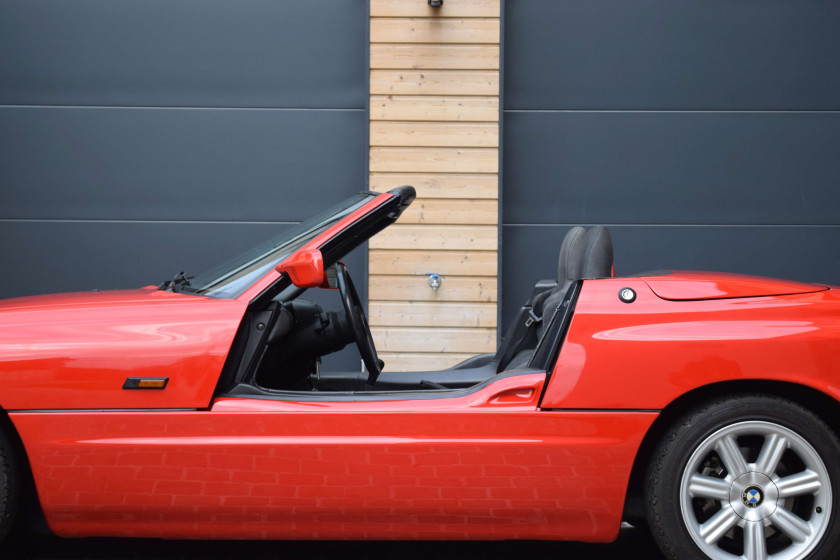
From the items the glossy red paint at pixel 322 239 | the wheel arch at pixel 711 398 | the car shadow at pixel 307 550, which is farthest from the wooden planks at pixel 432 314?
the wheel arch at pixel 711 398

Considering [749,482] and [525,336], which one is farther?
[525,336]

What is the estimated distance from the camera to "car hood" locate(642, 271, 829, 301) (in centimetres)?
256

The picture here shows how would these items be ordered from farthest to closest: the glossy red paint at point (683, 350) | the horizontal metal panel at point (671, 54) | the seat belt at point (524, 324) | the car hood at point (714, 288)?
the horizontal metal panel at point (671, 54)
the seat belt at point (524, 324)
the car hood at point (714, 288)
the glossy red paint at point (683, 350)

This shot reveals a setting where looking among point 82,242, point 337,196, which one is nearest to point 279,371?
point 337,196

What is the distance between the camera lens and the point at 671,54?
242 inches

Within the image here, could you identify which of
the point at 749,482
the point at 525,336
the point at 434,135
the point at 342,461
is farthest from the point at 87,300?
the point at 434,135

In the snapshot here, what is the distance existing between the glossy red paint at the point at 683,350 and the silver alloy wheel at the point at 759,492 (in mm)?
197

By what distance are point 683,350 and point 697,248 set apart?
13.2 feet

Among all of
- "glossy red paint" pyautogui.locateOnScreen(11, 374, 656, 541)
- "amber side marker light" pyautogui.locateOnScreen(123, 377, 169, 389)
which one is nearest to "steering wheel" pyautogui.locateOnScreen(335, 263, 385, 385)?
"glossy red paint" pyautogui.locateOnScreen(11, 374, 656, 541)

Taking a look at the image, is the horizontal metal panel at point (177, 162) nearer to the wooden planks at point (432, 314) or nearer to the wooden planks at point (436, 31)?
the wooden planks at point (436, 31)

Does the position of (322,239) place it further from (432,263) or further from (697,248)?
(697,248)

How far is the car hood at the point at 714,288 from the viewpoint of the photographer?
2.56 metres

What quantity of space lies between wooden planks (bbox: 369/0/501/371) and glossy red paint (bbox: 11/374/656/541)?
3401mm

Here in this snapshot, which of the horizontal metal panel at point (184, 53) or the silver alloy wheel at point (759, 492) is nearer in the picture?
the silver alloy wheel at point (759, 492)
